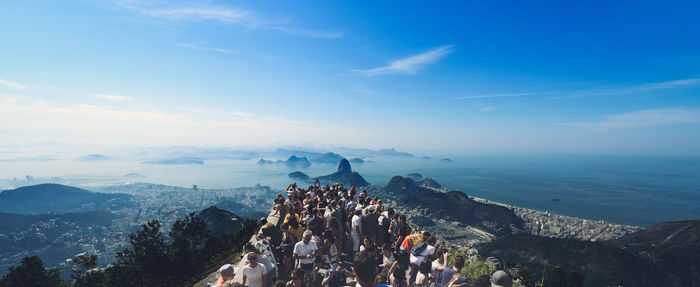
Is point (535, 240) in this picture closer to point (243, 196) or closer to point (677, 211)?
point (677, 211)

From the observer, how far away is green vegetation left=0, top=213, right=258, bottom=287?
17406mm

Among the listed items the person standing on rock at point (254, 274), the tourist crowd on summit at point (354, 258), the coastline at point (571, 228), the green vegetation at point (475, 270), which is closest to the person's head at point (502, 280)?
the tourist crowd on summit at point (354, 258)

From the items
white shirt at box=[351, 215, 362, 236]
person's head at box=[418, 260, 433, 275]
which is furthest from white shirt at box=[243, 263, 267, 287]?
white shirt at box=[351, 215, 362, 236]

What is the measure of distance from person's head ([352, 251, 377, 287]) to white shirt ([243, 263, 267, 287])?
212cm

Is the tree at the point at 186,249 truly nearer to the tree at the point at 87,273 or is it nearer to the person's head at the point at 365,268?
the tree at the point at 87,273

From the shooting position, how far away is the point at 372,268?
15.5 ft

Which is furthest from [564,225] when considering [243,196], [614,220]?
[243,196]

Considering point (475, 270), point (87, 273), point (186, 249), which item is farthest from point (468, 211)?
point (87, 273)

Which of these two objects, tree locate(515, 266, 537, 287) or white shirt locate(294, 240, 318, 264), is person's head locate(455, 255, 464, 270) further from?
tree locate(515, 266, 537, 287)

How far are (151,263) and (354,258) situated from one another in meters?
22.6

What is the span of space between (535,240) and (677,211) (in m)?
123

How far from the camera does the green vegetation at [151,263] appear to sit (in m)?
17.4

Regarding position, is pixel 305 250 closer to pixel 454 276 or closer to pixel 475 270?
pixel 454 276

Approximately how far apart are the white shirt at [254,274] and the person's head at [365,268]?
83.5 inches
